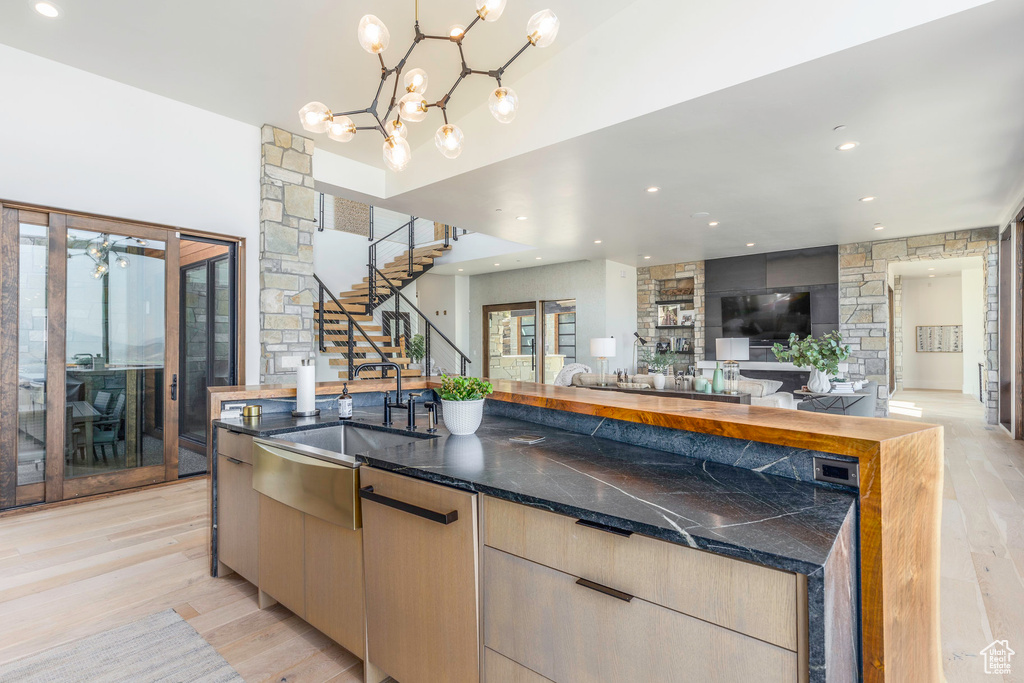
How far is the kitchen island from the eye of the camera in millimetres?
903

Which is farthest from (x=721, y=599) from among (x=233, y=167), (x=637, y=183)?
(x=233, y=167)

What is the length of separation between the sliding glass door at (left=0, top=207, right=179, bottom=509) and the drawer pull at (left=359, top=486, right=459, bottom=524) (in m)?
3.41

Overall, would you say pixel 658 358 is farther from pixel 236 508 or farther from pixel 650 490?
pixel 650 490

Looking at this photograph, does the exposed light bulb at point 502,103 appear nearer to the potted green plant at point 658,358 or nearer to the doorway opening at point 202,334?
the doorway opening at point 202,334

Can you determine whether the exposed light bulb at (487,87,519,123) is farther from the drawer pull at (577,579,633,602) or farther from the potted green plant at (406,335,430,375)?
the potted green plant at (406,335,430,375)

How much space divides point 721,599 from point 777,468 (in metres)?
0.58

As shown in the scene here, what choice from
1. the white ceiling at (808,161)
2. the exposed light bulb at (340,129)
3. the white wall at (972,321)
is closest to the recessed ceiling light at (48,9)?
the exposed light bulb at (340,129)

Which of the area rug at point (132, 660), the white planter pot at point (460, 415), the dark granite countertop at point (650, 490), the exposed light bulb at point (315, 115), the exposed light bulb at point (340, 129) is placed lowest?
the area rug at point (132, 660)

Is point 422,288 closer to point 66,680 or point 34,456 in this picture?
point 34,456

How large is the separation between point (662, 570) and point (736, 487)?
0.39m

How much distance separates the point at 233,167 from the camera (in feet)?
14.4

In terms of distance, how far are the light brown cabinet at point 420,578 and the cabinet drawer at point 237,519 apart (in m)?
0.86

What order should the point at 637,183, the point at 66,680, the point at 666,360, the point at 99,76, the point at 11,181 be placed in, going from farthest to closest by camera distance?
the point at 666,360, the point at 637,183, the point at 99,76, the point at 11,181, the point at 66,680

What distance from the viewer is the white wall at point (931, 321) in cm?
1069
